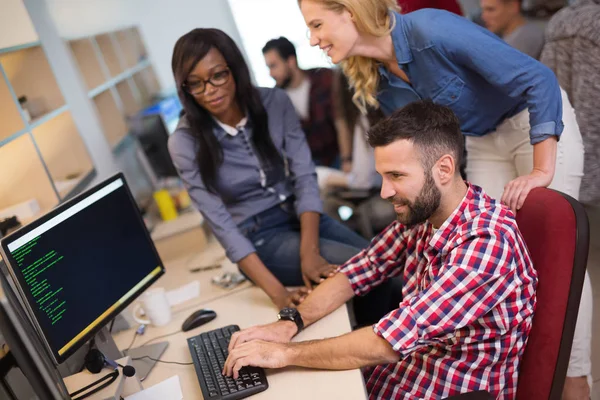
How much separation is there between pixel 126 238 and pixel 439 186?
927 millimetres

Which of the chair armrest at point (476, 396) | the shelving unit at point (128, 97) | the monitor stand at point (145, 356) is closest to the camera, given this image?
the chair armrest at point (476, 396)

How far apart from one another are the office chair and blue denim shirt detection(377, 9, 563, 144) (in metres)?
0.38

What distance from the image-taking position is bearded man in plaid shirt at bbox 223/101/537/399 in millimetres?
1144

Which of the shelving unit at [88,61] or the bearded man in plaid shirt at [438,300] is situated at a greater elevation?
the shelving unit at [88,61]

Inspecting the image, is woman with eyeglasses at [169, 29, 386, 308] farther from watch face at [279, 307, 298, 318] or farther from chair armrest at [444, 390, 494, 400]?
chair armrest at [444, 390, 494, 400]

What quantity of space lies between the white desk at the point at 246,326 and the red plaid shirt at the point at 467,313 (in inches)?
6.0

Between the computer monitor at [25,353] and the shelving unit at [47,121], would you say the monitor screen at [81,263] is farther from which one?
the shelving unit at [47,121]

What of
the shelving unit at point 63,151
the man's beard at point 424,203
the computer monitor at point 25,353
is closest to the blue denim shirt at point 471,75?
the man's beard at point 424,203

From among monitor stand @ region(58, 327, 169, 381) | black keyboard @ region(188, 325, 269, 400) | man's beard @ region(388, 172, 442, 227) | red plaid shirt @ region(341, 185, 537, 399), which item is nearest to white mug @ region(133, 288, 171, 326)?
monitor stand @ region(58, 327, 169, 381)

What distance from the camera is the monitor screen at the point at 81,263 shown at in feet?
4.17

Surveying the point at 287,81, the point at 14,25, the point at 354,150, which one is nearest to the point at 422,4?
the point at 354,150

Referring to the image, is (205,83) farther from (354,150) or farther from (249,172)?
(354,150)

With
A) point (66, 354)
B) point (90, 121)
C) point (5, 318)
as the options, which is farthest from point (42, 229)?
point (90, 121)

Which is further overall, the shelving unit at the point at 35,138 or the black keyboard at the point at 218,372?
the shelving unit at the point at 35,138
